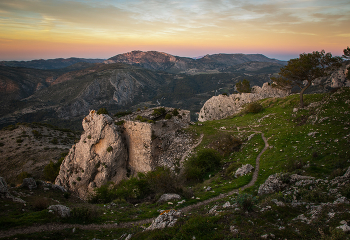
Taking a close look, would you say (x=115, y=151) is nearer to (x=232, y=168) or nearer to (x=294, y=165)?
(x=232, y=168)

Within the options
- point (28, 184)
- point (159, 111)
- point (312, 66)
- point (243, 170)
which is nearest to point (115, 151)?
point (159, 111)

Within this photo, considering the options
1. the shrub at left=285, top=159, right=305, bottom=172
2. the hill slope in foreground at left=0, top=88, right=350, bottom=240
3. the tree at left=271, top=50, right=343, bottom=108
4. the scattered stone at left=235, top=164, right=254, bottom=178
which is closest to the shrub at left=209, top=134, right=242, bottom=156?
the hill slope in foreground at left=0, top=88, right=350, bottom=240

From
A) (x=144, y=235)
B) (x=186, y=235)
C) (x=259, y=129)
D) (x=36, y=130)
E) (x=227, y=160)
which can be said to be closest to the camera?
(x=186, y=235)

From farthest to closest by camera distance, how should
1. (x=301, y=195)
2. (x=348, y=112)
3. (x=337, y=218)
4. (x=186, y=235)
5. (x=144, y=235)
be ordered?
(x=348, y=112)
(x=301, y=195)
(x=144, y=235)
(x=186, y=235)
(x=337, y=218)

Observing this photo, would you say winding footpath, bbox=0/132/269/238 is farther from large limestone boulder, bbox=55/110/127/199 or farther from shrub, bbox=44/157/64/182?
shrub, bbox=44/157/64/182

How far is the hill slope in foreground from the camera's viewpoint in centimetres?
762

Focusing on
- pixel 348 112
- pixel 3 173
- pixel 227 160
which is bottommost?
pixel 3 173

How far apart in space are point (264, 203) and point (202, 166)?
11.7 meters

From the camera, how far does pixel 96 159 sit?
28.8 metres

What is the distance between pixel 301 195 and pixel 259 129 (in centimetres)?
1856

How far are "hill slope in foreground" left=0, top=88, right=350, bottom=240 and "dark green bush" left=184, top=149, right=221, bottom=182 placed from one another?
2.83ft

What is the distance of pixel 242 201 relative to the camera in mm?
9250

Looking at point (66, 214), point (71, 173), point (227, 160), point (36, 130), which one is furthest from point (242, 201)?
point (36, 130)

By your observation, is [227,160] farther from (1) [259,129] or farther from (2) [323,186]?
(2) [323,186]
